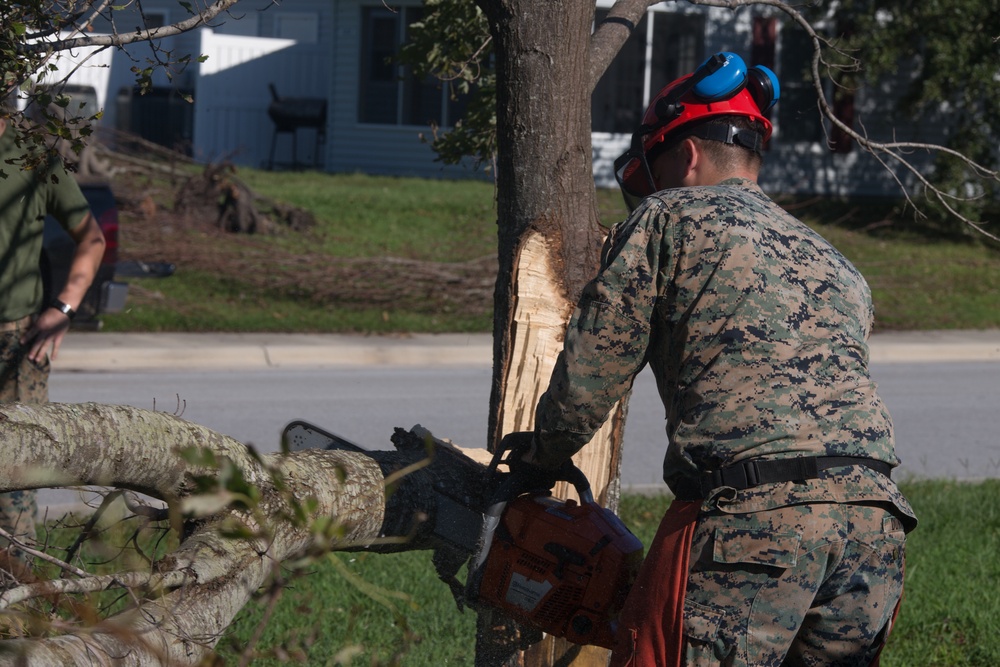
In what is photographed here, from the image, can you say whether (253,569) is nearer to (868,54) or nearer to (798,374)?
(798,374)

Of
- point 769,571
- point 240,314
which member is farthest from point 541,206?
point 240,314

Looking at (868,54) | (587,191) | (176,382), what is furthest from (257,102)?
(587,191)

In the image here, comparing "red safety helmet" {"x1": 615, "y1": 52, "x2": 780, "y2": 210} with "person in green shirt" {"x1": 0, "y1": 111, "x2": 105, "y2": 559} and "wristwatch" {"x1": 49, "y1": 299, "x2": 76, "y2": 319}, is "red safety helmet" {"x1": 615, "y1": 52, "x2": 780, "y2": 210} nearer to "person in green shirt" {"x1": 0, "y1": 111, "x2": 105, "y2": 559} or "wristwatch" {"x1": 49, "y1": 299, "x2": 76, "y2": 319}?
"person in green shirt" {"x1": 0, "y1": 111, "x2": 105, "y2": 559}

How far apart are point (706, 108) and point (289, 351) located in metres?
8.38

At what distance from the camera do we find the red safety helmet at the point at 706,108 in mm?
2670

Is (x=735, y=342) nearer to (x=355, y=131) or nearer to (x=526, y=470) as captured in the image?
(x=526, y=470)

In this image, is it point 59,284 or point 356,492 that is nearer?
point 356,492

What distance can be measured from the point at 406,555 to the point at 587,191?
2.47m

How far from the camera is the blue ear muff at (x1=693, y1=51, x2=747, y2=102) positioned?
8.75 ft

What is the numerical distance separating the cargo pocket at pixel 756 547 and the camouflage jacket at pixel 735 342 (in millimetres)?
57

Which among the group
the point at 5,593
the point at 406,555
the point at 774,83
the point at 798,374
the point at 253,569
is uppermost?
the point at 774,83

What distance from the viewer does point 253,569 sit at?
2.45 meters

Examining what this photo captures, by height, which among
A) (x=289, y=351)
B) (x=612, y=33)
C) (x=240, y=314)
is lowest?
(x=289, y=351)

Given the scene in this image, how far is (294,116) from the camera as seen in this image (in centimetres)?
2161
